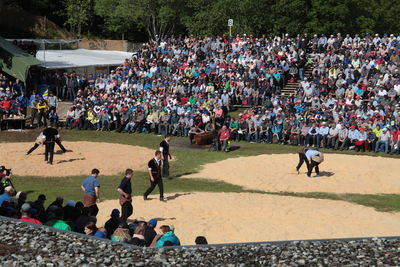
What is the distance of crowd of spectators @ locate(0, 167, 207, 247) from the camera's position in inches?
522

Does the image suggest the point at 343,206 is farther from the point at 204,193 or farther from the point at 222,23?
the point at 222,23

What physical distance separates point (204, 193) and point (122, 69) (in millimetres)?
21706

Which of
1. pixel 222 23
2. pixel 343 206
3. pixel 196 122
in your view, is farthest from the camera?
pixel 222 23

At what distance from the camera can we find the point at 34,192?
2012cm

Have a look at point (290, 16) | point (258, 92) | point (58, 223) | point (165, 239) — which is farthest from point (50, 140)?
point (290, 16)

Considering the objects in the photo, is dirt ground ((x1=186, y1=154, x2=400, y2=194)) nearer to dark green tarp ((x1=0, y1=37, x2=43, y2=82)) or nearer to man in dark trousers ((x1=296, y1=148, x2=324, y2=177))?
man in dark trousers ((x1=296, y1=148, x2=324, y2=177))

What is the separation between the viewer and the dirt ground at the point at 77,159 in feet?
76.2

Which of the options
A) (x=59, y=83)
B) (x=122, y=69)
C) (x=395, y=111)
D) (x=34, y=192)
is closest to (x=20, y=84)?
(x=59, y=83)

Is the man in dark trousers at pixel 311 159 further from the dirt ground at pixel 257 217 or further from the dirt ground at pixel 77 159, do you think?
the dirt ground at pixel 77 159

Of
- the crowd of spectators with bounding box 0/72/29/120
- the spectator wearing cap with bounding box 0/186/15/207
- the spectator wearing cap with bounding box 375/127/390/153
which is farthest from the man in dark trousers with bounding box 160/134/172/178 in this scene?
the crowd of spectators with bounding box 0/72/29/120

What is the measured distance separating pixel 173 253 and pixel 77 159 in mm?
13113

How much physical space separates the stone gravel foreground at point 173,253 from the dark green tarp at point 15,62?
25010 mm

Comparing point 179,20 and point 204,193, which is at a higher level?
point 179,20

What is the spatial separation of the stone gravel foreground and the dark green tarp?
82.1ft
